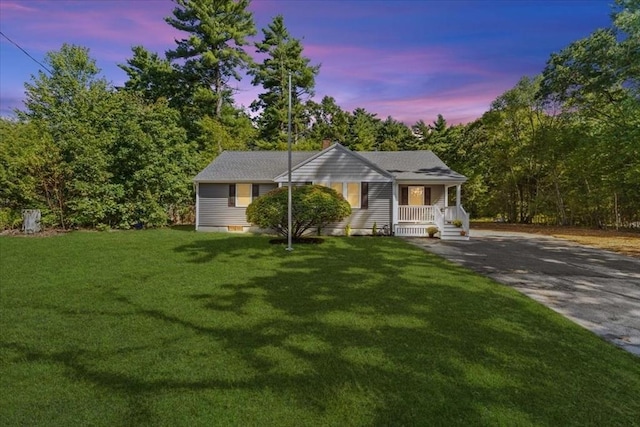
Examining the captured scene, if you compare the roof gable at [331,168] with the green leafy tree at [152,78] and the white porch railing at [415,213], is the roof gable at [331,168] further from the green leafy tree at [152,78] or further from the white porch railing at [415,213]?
the green leafy tree at [152,78]

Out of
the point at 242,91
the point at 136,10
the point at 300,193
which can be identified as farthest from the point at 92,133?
the point at 242,91

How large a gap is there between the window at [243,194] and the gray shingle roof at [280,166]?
502 mm

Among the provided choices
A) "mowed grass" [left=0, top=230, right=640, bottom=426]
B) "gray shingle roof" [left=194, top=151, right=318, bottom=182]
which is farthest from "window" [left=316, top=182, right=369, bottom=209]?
"mowed grass" [left=0, top=230, right=640, bottom=426]

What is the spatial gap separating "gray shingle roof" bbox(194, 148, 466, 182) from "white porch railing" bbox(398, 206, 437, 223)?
1405 millimetres

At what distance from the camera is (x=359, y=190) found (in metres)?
17.3

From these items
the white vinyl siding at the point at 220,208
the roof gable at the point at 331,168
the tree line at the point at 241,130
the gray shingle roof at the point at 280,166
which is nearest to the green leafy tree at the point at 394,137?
the tree line at the point at 241,130

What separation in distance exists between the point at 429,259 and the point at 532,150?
2002 cm

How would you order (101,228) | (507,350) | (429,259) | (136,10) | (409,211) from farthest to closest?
1. (101,228)
2. (409,211)
3. (136,10)
4. (429,259)
5. (507,350)

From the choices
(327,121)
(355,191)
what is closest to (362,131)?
(327,121)

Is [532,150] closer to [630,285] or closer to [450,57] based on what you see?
[450,57]

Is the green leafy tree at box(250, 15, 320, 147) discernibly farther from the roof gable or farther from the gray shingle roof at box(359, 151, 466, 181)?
the gray shingle roof at box(359, 151, 466, 181)

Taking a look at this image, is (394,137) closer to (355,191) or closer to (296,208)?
(355,191)

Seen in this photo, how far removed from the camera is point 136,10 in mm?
12914

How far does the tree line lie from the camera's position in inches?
703
